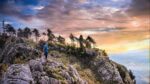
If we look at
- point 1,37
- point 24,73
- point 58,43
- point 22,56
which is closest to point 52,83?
point 24,73

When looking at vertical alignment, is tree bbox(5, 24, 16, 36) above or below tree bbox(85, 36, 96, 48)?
above

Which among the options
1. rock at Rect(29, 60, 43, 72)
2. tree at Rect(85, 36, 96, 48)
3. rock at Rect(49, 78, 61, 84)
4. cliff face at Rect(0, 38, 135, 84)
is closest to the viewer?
cliff face at Rect(0, 38, 135, 84)

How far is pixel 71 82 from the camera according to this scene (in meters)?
39.4

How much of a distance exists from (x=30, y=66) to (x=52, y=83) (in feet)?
10.2

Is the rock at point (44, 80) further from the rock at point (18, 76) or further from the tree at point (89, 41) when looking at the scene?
the tree at point (89, 41)

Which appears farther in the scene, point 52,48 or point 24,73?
point 52,48

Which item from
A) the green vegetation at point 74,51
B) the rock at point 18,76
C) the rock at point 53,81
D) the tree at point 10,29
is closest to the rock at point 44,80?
the rock at point 53,81

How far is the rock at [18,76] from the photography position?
31484 millimetres

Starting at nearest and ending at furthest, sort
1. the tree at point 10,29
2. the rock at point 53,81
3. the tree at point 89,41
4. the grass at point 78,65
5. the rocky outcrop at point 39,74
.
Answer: the rocky outcrop at point 39,74, the rock at point 53,81, the grass at point 78,65, the tree at point 10,29, the tree at point 89,41

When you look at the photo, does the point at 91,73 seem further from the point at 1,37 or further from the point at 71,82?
the point at 71,82

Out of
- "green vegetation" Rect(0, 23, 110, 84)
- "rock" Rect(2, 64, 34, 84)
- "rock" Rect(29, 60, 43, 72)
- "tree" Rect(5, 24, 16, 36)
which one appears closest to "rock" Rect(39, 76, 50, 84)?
"rock" Rect(29, 60, 43, 72)

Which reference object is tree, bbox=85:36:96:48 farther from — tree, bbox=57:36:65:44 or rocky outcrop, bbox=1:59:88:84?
rocky outcrop, bbox=1:59:88:84

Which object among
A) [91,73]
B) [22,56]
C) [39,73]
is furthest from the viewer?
[91,73]

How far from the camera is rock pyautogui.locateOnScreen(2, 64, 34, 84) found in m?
31.5
